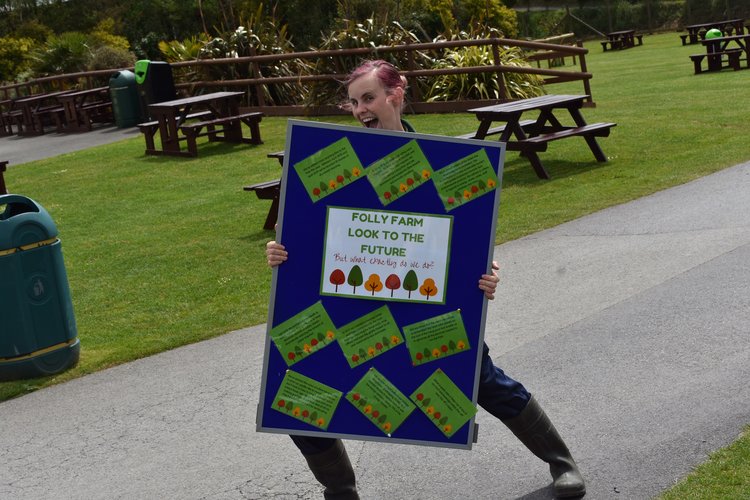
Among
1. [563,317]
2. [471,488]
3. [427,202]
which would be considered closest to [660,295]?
[563,317]

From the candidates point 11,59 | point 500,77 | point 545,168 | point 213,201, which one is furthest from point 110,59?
point 545,168

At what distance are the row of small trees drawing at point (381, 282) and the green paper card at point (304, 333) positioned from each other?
0.39 feet

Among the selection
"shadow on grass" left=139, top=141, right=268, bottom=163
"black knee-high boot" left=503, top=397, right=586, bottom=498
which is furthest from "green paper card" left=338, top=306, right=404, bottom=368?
"shadow on grass" left=139, top=141, right=268, bottom=163

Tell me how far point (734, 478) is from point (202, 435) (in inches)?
99.8

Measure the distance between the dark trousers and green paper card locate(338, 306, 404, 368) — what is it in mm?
345

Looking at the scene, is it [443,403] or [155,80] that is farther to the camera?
[155,80]

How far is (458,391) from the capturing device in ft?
13.1

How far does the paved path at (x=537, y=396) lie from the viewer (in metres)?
4.62

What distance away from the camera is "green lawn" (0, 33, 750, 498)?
7879 millimetres

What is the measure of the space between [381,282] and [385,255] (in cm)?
10

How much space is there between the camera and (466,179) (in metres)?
3.82

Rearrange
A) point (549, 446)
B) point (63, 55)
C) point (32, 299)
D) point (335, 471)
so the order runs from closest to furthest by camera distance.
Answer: point (335, 471)
point (549, 446)
point (32, 299)
point (63, 55)

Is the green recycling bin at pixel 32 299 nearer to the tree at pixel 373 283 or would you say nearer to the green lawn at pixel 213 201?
the green lawn at pixel 213 201

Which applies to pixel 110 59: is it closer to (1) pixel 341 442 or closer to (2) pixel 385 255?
(1) pixel 341 442
